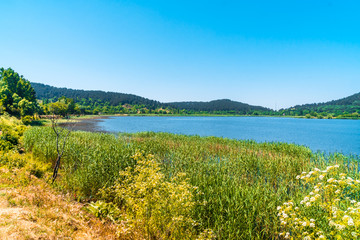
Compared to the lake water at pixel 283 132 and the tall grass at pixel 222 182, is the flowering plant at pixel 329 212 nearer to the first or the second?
the tall grass at pixel 222 182

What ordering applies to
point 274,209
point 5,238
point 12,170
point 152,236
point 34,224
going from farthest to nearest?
point 12,170, point 274,209, point 152,236, point 34,224, point 5,238

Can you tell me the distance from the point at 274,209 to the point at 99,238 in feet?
16.6

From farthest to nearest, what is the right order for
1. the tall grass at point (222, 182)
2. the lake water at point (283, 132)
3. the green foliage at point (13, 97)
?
the green foliage at point (13, 97), the lake water at point (283, 132), the tall grass at point (222, 182)

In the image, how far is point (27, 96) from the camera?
5678cm

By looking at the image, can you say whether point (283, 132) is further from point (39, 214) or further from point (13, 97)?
point (13, 97)

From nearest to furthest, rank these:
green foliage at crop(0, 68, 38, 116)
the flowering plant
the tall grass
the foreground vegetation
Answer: the flowering plant < the foreground vegetation < the tall grass < green foliage at crop(0, 68, 38, 116)

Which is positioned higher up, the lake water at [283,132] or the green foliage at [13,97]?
the green foliage at [13,97]

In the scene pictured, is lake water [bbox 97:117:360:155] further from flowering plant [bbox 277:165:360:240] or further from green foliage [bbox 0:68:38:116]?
green foliage [bbox 0:68:38:116]

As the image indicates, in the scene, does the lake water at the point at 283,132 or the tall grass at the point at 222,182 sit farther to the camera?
the lake water at the point at 283,132

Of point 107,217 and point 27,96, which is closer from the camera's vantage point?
point 107,217

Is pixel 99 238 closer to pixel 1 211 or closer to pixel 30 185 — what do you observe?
pixel 1 211

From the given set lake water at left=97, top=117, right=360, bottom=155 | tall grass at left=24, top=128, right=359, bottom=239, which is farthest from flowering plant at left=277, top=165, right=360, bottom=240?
lake water at left=97, top=117, right=360, bottom=155

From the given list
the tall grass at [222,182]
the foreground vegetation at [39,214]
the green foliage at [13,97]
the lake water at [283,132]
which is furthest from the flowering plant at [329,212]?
the green foliage at [13,97]

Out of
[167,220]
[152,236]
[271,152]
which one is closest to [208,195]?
[167,220]
